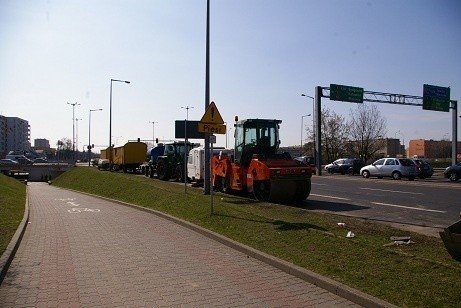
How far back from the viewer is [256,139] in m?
18.2

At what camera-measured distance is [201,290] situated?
624cm

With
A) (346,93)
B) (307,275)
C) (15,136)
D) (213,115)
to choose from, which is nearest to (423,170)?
(346,93)

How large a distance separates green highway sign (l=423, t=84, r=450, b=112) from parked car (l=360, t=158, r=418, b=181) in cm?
1299

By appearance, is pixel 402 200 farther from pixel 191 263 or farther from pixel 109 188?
pixel 109 188

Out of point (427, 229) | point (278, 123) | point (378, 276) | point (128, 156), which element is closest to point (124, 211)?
Result: point (278, 123)

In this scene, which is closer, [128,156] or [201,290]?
[201,290]

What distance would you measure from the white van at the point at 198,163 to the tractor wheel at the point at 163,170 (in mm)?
5267

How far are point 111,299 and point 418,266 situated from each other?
4205mm

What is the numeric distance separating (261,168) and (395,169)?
2131cm

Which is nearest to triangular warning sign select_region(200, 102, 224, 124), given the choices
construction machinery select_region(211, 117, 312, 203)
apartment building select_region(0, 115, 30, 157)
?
construction machinery select_region(211, 117, 312, 203)

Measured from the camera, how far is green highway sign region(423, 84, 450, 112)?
45062 millimetres

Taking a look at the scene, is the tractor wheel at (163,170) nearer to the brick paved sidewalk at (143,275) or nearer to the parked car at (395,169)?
the parked car at (395,169)

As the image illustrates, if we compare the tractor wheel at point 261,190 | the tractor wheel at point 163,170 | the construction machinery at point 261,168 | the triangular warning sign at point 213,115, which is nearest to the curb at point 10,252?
the triangular warning sign at point 213,115

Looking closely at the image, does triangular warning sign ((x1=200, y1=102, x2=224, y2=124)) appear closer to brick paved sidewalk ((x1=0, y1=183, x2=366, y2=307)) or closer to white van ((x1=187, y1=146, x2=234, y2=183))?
brick paved sidewalk ((x1=0, y1=183, x2=366, y2=307))
